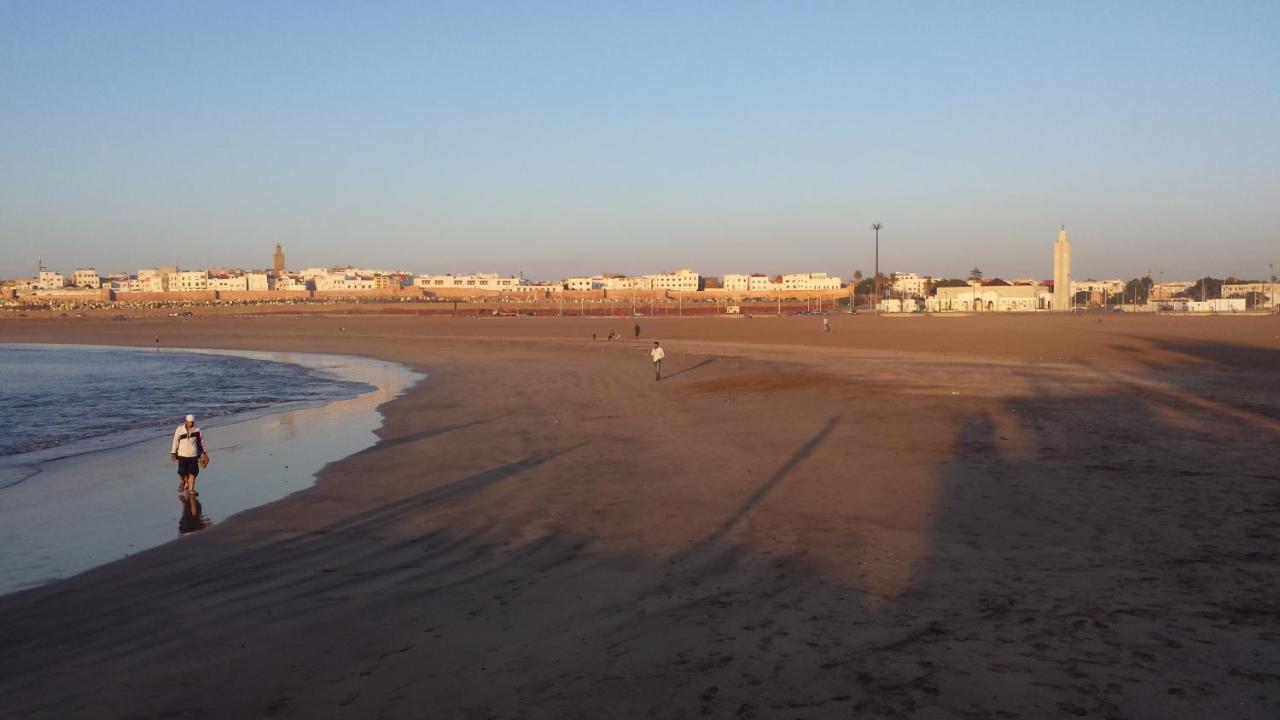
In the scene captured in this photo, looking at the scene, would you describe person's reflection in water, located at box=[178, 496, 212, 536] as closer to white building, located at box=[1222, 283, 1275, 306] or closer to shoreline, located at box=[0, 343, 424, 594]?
shoreline, located at box=[0, 343, 424, 594]

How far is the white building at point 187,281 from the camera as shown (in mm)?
190750

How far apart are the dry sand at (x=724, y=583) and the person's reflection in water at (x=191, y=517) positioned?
343mm

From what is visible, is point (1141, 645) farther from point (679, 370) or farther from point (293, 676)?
point (679, 370)

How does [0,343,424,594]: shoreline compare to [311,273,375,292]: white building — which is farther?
[311,273,375,292]: white building

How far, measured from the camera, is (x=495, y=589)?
727cm

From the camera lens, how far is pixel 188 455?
1182 centimetres

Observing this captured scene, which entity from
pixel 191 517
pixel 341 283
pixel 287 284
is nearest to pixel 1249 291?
pixel 191 517

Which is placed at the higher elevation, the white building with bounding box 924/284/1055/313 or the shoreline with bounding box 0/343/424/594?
the white building with bounding box 924/284/1055/313

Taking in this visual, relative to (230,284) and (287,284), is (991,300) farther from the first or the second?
(230,284)

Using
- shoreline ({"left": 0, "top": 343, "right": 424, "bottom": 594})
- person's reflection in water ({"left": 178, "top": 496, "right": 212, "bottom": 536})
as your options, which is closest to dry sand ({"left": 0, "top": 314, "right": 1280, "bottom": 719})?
person's reflection in water ({"left": 178, "top": 496, "right": 212, "bottom": 536})

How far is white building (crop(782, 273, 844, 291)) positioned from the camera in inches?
7052

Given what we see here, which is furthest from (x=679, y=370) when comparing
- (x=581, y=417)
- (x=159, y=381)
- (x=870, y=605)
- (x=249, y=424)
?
(x=870, y=605)

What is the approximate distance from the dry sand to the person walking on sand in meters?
1.45

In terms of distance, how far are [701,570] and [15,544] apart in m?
7.44
